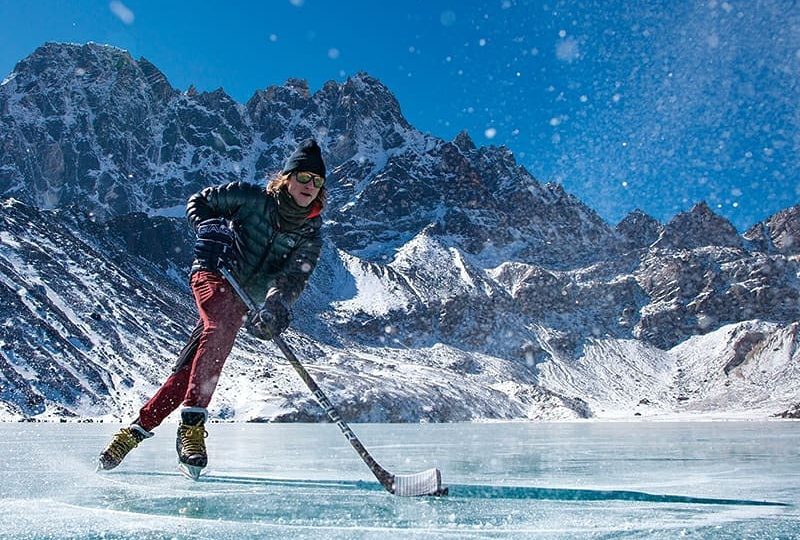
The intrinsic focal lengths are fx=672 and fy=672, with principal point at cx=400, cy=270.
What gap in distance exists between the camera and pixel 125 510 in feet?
13.7

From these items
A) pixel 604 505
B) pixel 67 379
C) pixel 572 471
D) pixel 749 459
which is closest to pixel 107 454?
pixel 604 505

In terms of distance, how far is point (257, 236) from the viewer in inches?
251

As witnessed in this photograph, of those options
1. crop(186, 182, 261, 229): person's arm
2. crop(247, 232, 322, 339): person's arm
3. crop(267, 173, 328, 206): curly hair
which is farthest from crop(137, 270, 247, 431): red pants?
crop(267, 173, 328, 206): curly hair

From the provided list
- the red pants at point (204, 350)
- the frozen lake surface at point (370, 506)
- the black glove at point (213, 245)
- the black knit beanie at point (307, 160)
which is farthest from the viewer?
the black knit beanie at point (307, 160)

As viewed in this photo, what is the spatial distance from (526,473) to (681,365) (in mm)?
209135

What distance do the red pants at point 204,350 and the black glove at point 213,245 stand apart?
0.41ft

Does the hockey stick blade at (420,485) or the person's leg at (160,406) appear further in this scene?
the person's leg at (160,406)

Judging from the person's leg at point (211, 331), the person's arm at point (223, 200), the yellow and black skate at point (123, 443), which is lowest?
the yellow and black skate at point (123, 443)

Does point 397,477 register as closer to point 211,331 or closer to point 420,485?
point 420,485

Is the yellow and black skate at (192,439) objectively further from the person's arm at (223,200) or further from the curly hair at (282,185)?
the curly hair at (282,185)

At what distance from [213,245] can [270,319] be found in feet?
2.92

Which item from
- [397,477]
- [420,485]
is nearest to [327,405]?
[397,477]

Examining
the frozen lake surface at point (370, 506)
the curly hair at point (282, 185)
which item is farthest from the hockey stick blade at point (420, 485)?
the curly hair at point (282, 185)

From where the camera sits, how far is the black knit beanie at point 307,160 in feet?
20.8
